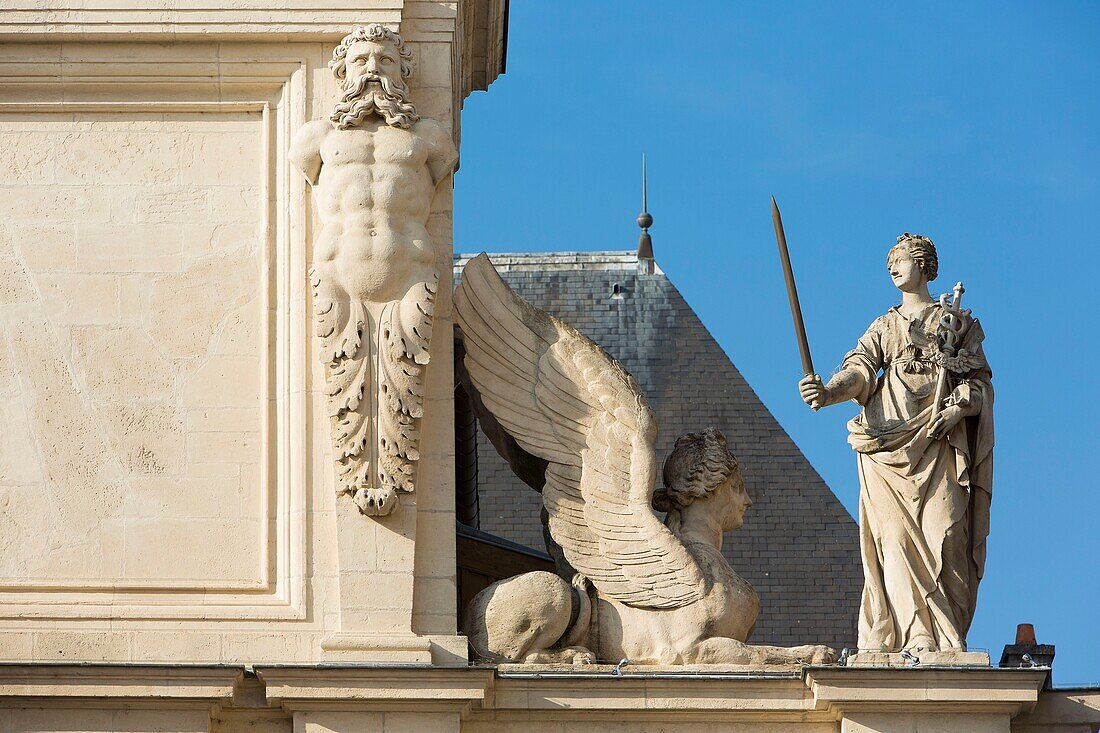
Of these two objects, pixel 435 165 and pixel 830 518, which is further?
pixel 830 518

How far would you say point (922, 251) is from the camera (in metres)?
18.2

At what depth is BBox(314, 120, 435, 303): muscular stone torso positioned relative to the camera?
1778 centimetres

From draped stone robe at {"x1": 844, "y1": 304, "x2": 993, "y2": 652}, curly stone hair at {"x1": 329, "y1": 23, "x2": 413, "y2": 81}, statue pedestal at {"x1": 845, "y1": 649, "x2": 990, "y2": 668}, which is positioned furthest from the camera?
curly stone hair at {"x1": 329, "y1": 23, "x2": 413, "y2": 81}

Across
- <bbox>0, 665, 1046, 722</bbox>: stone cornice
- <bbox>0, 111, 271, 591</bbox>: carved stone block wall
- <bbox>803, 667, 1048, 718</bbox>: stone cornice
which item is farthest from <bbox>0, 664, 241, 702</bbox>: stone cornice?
<bbox>803, 667, 1048, 718</bbox>: stone cornice

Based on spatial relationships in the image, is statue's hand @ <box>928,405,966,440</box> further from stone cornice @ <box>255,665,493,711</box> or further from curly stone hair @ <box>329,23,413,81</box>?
curly stone hair @ <box>329,23,413,81</box>

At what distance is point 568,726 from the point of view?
1720cm

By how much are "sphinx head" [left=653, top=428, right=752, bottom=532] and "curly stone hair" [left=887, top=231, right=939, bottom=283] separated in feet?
5.50

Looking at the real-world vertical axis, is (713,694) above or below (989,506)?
below

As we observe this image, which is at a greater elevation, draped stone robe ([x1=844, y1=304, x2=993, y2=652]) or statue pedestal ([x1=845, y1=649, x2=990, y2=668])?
draped stone robe ([x1=844, y1=304, x2=993, y2=652])

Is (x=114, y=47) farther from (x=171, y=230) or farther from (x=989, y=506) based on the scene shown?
(x=989, y=506)

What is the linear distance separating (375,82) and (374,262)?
3.89ft

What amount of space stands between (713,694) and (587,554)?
1.33 metres

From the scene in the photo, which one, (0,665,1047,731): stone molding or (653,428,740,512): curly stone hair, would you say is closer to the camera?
(0,665,1047,731): stone molding

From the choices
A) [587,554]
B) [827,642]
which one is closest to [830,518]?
[827,642]
